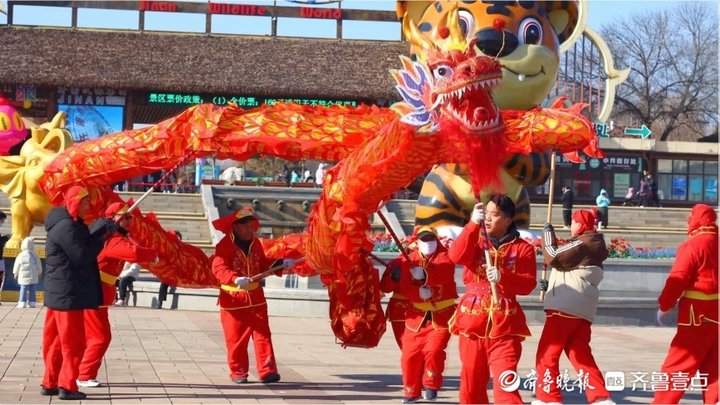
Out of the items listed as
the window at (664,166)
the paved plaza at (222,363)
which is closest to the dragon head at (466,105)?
the paved plaza at (222,363)

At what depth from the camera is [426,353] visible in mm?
9727

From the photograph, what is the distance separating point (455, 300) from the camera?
393 inches

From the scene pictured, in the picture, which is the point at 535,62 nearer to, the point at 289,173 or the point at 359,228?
the point at 359,228

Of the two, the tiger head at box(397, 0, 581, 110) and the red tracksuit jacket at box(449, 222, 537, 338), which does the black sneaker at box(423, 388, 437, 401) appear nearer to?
the red tracksuit jacket at box(449, 222, 537, 338)

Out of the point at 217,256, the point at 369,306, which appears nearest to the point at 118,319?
the point at 217,256

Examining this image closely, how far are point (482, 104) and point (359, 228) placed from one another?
1.87 m

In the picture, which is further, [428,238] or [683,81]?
[683,81]

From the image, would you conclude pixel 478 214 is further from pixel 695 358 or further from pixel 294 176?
pixel 294 176

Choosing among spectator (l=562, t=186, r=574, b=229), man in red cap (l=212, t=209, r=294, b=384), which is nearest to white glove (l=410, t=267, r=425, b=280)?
man in red cap (l=212, t=209, r=294, b=384)

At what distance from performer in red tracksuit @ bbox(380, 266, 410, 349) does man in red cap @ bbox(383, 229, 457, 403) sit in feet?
0.04

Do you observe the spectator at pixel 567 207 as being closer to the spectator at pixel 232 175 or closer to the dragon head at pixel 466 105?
the spectator at pixel 232 175

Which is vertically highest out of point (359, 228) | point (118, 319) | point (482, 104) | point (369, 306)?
point (482, 104)

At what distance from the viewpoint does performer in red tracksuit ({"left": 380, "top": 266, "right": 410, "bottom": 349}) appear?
996 cm

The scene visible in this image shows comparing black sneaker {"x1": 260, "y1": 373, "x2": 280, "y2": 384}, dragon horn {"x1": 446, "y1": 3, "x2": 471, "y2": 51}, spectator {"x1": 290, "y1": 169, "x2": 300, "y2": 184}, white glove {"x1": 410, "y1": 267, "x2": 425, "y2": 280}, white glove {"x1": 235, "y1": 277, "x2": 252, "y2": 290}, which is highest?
dragon horn {"x1": 446, "y1": 3, "x2": 471, "y2": 51}
